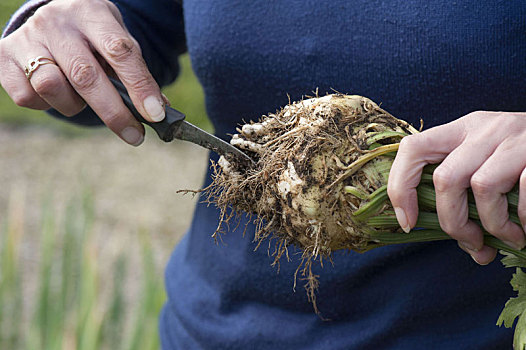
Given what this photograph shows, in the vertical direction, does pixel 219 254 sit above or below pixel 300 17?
below

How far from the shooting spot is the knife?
1.09 meters

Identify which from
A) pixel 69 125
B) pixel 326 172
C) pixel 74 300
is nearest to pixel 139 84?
pixel 326 172

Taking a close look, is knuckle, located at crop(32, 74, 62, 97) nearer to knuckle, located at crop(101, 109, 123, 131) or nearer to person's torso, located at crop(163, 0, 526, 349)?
knuckle, located at crop(101, 109, 123, 131)

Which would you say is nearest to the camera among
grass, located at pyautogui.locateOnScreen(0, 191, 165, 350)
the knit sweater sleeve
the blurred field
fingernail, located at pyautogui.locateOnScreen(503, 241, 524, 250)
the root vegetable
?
fingernail, located at pyautogui.locateOnScreen(503, 241, 524, 250)

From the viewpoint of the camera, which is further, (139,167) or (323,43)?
(139,167)

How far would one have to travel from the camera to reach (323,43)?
48.0 inches

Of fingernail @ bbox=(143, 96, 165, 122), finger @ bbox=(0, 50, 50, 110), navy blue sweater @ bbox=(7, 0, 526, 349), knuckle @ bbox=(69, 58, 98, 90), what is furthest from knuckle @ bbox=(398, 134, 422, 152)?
finger @ bbox=(0, 50, 50, 110)

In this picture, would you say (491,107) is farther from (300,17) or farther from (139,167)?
(139,167)

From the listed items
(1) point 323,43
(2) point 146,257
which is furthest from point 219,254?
(2) point 146,257

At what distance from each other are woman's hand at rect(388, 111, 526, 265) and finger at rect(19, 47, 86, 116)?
23.4 inches

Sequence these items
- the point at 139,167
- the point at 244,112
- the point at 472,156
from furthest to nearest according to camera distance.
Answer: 1. the point at 139,167
2. the point at 244,112
3. the point at 472,156

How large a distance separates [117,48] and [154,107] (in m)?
0.12

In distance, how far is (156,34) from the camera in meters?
1.55

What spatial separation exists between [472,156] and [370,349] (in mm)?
584
